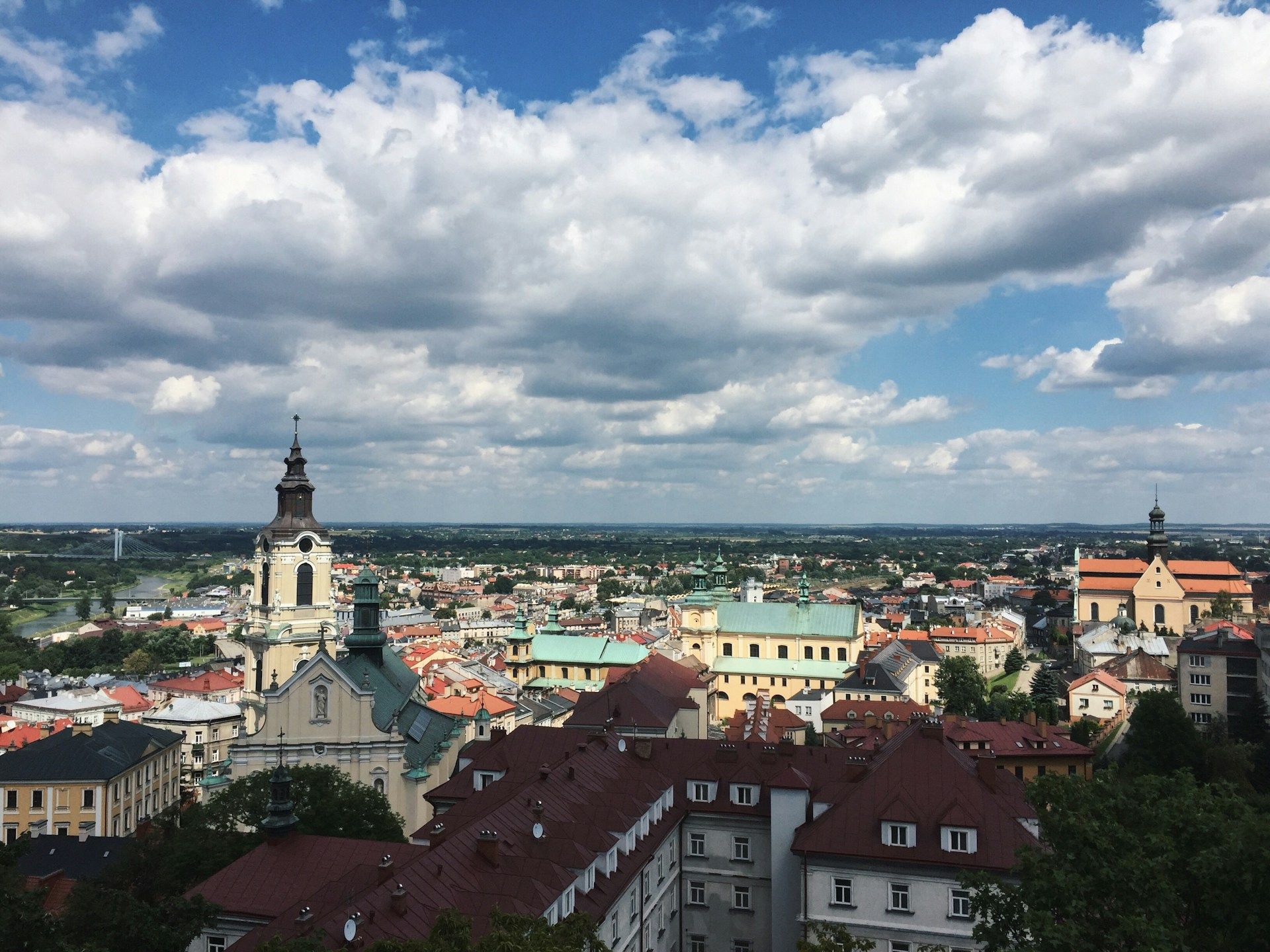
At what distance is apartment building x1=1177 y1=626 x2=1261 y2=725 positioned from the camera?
2736 inches

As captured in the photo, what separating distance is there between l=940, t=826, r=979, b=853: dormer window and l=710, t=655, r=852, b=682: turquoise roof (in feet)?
210

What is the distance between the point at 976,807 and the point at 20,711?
84015mm

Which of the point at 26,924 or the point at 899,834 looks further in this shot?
the point at 899,834

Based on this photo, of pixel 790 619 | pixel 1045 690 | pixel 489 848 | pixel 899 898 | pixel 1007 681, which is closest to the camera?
pixel 489 848

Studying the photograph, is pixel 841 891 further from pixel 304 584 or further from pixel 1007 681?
pixel 1007 681

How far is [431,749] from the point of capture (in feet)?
150

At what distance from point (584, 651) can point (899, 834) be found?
64.2 metres

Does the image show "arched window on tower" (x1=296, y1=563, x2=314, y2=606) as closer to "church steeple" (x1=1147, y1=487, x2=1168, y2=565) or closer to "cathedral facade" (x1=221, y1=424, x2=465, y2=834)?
"cathedral facade" (x1=221, y1=424, x2=465, y2=834)

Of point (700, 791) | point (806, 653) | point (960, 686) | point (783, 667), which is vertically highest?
point (700, 791)

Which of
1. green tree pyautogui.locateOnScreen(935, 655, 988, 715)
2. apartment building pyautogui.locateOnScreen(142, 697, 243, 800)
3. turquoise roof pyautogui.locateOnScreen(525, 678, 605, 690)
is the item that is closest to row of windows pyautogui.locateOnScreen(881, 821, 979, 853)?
apartment building pyautogui.locateOnScreen(142, 697, 243, 800)

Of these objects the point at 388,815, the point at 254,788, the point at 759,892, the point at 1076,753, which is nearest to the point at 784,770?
the point at 759,892

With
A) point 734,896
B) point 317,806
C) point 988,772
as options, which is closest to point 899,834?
point 988,772

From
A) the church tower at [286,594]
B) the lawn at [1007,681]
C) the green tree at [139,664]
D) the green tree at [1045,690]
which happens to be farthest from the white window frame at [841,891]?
the green tree at [139,664]

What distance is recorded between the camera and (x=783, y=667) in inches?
3617
